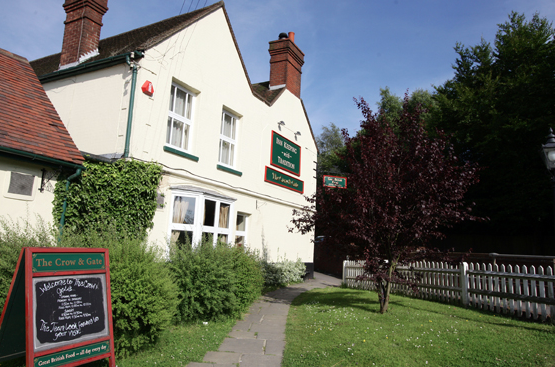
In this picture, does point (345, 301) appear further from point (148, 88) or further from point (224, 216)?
point (148, 88)

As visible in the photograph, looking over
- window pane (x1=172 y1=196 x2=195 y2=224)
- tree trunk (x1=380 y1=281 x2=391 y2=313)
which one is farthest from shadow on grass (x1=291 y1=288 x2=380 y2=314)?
window pane (x1=172 y1=196 x2=195 y2=224)

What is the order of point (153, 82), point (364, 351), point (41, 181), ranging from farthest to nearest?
1. point (153, 82)
2. point (41, 181)
3. point (364, 351)

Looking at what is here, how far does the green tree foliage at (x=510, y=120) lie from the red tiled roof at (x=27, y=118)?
16.9 meters

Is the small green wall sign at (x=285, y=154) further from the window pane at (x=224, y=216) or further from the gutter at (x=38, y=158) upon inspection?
the gutter at (x=38, y=158)

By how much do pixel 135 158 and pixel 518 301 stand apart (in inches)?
349

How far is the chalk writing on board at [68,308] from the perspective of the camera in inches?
159

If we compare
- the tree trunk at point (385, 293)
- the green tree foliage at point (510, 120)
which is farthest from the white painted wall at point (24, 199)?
the green tree foliage at point (510, 120)

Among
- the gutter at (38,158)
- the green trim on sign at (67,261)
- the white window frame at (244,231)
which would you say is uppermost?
the gutter at (38,158)

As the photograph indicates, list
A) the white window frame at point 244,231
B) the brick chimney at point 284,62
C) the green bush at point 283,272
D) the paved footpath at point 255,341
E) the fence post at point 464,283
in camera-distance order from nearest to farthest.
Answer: the paved footpath at point 255,341
the fence post at point 464,283
the white window frame at point 244,231
the green bush at point 283,272
the brick chimney at point 284,62

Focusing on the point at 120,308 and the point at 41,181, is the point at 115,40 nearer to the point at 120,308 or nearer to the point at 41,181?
the point at 41,181

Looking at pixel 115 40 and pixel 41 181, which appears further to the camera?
pixel 115 40

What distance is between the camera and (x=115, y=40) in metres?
12.1

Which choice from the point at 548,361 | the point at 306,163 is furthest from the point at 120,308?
the point at 306,163

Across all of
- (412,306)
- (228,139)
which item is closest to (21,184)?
(228,139)
